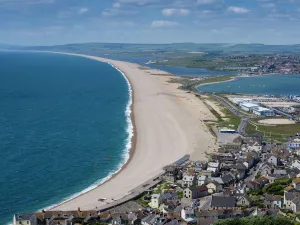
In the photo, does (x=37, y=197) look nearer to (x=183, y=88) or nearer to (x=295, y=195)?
(x=295, y=195)

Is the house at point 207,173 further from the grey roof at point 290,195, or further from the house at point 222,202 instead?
the grey roof at point 290,195

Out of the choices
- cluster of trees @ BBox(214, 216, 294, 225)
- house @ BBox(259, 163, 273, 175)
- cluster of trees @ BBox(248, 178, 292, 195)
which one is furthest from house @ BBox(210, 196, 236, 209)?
house @ BBox(259, 163, 273, 175)

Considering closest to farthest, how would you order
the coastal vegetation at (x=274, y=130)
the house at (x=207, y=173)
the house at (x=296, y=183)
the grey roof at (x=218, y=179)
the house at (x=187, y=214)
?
the house at (x=187, y=214) < the house at (x=296, y=183) < the grey roof at (x=218, y=179) < the house at (x=207, y=173) < the coastal vegetation at (x=274, y=130)

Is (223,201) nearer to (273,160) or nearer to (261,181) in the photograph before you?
(261,181)

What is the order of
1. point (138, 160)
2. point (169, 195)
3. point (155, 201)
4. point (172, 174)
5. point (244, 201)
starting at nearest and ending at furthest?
point (244, 201) < point (155, 201) < point (169, 195) < point (172, 174) < point (138, 160)

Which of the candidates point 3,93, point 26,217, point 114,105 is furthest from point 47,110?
point 26,217

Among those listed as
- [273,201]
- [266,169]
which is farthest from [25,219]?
[266,169]

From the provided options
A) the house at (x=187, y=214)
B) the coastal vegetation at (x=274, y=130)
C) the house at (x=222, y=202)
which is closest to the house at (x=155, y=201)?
the house at (x=187, y=214)

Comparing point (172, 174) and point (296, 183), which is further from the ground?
point (296, 183)
